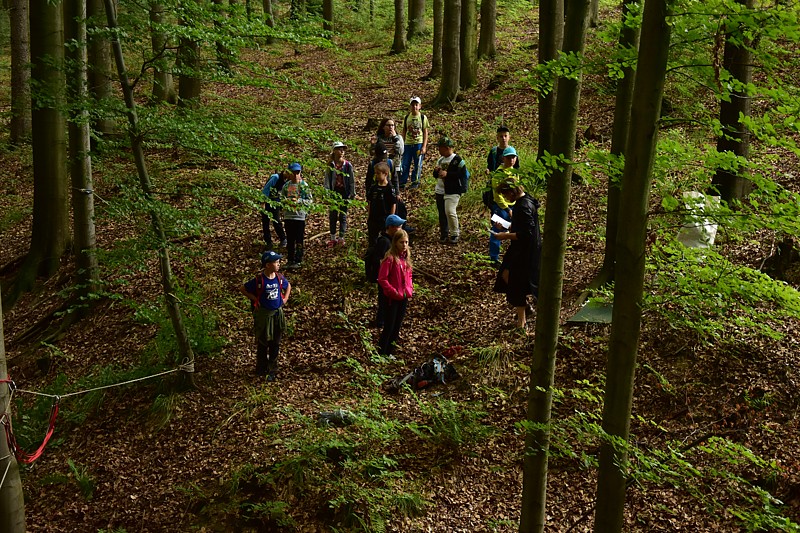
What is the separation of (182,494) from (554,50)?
5.73 metres

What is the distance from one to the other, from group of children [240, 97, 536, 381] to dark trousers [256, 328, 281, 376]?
13 millimetres

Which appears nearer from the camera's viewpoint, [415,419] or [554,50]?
[554,50]

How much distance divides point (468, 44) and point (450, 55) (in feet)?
4.00

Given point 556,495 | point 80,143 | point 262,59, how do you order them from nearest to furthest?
point 556,495, point 80,143, point 262,59

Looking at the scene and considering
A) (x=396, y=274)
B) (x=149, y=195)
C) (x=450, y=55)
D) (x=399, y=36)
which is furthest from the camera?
(x=399, y=36)

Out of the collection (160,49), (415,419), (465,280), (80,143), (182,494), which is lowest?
(182,494)

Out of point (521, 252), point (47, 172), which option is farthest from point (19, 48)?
point (521, 252)

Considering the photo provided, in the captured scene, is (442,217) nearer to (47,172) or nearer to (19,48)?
(47,172)

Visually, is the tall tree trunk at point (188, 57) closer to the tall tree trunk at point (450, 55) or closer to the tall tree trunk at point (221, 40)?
the tall tree trunk at point (221, 40)

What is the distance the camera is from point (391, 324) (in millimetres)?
8250

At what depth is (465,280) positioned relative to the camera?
984cm

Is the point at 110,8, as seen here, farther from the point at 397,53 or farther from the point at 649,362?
the point at 397,53

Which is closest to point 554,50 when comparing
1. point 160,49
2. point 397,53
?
point 160,49

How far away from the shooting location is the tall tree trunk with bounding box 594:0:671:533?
3225 mm
